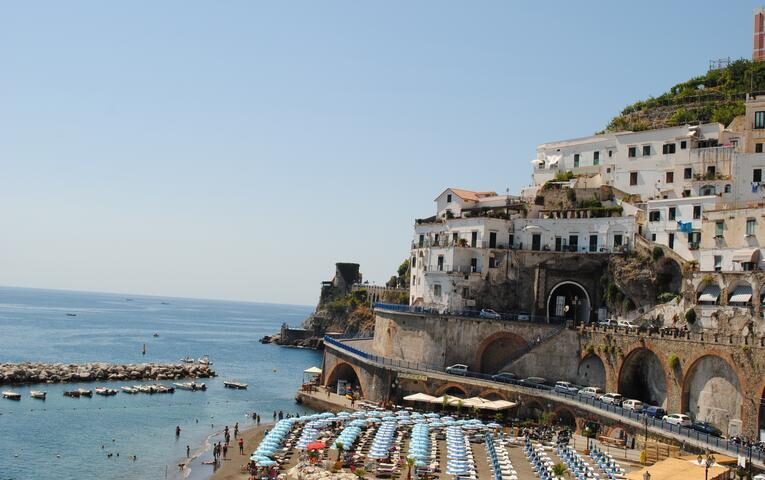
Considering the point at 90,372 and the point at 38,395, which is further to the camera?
the point at 90,372

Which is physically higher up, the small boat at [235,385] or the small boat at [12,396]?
the small boat at [235,385]

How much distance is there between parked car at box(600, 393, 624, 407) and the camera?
55062 mm

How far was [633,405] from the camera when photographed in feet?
176

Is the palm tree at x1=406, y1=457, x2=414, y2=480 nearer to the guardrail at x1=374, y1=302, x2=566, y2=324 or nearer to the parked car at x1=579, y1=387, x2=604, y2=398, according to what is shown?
the parked car at x1=579, y1=387, x2=604, y2=398

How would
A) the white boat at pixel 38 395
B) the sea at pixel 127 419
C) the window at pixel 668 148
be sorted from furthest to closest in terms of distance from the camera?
the white boat at pixel 38 395 → the window at pixel 668 148 → the sea at pixel 127 419

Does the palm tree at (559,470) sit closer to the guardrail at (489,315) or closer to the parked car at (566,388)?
the parked car at (566,388)

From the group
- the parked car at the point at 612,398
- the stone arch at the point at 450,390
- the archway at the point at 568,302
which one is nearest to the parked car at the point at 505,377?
the stone arch at the point at 450,390

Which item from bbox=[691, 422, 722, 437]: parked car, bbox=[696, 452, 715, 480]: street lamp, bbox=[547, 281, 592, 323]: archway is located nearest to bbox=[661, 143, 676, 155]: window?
bbox=[547, 281, 592, 323]: archway

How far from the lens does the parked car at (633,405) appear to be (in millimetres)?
52844

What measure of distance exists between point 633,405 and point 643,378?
495 cm

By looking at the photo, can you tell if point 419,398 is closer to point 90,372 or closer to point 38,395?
point 38,395

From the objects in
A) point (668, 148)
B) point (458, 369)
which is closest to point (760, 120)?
point (668, 148)

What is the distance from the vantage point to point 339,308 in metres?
140

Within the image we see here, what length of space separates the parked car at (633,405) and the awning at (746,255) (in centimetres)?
1228
